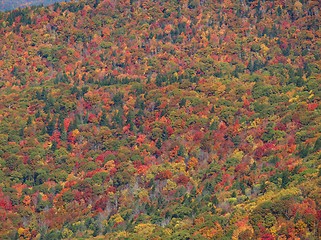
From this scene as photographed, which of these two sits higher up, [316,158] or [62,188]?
[316,158]

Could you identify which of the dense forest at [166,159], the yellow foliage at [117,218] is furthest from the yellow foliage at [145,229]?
the yellow foliage at [117,218]

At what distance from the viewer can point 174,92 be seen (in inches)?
7328

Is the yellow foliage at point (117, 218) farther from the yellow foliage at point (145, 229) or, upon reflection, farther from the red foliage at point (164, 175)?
the red foliage at point (164, 175)

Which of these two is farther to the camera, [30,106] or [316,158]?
[30,106]

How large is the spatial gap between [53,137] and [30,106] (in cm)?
1650

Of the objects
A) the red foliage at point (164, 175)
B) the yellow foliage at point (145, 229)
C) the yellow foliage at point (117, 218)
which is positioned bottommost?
the red foliage at point (164, 175)

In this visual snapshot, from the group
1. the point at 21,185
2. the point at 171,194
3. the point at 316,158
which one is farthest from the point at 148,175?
the point at 316,158

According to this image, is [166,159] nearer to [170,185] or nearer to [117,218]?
[170,185]

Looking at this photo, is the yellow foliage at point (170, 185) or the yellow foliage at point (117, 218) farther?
the yellow foliage at point (170, 185)

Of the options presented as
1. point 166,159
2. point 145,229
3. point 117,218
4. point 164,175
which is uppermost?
point 145,229

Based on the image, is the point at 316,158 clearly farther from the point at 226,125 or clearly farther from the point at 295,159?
the point at 226,125

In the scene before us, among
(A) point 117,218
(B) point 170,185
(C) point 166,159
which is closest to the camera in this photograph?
(A) point 117,218

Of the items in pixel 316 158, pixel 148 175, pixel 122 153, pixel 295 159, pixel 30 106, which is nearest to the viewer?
pixel 316 158

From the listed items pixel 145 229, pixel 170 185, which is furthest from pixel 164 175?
pixel 145 229
